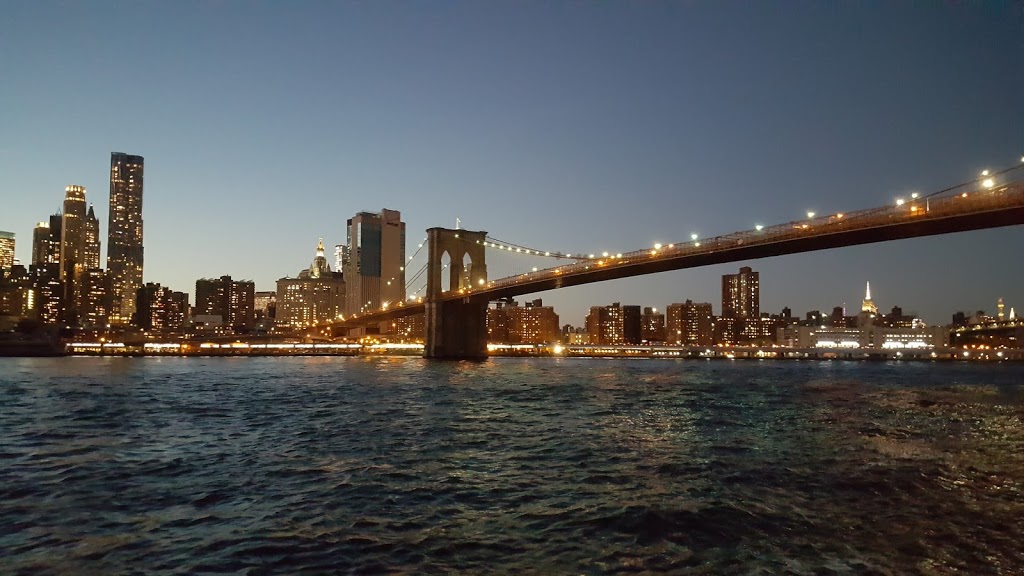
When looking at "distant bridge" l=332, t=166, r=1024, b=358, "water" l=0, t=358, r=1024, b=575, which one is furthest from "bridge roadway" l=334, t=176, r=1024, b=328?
"water" l=0, t=358, r=1024, b=575

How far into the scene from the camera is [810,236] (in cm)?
4538

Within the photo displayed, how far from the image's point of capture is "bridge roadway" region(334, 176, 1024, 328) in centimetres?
3678

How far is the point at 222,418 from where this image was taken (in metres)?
23.0

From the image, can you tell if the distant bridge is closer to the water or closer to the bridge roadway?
the bridge roadway

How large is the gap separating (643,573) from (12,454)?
1493cm

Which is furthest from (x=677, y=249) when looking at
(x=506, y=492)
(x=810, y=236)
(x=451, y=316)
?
(x=506, y=492)

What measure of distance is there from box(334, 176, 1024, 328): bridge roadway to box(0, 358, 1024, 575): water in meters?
16.8

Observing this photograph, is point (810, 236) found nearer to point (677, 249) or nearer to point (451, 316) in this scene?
point (677, 249)

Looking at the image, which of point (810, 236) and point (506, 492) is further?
point (810, 236)

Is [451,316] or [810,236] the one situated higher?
[810,236]

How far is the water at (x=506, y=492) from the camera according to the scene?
8227mm

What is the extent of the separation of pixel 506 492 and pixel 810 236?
130ft

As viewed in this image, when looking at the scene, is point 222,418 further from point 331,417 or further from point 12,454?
point 12,454

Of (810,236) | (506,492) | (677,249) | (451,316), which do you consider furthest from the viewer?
(451,316)
